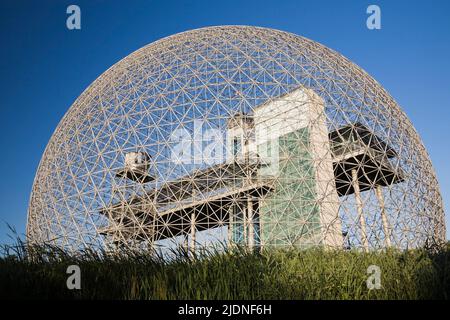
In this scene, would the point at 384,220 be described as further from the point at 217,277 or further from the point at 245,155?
the point at 217,277

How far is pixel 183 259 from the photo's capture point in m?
5.62

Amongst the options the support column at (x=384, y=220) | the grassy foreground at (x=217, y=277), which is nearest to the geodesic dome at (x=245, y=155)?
the support column at (x=384, y=220)

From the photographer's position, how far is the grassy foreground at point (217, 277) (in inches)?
176

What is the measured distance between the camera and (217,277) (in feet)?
15.5

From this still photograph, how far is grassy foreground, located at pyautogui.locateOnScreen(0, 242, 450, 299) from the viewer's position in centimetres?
448

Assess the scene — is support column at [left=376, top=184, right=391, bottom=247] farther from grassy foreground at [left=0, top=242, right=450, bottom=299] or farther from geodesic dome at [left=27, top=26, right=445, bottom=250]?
grassy foreground at [left=0, top=242, right=450, bottom=299]

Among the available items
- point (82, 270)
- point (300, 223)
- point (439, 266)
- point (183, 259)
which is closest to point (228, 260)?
point (183, 259)

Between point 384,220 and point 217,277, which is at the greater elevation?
point 384,220

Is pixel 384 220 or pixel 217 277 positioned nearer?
pixel 217 277

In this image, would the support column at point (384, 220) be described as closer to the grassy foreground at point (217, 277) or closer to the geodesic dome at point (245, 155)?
the geodesic dome at point (245, 155)

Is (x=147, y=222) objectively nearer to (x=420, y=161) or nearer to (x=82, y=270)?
(x=82, y=270)

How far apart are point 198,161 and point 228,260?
11163 millimetres

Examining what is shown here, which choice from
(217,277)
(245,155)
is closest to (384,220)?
(245,155)

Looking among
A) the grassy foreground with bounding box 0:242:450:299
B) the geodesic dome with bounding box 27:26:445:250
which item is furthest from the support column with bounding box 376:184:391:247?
the grassy foreground with bounding box 0:242:450:299
